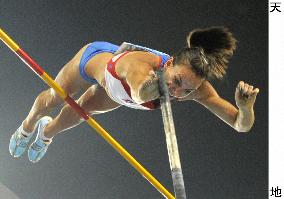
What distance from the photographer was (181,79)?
5.44 feet

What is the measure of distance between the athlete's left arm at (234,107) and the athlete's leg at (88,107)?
37 centimetres

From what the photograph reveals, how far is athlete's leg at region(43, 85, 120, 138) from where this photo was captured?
219 cm

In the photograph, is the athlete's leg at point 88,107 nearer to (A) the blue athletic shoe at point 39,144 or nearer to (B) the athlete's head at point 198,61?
(A) the blue athletic shoe at point 39,144

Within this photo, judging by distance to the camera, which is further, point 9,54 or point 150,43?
point 9,54

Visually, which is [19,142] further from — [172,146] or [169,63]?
[172,146]

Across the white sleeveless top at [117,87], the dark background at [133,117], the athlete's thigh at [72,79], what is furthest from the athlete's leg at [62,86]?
the dark background at [133,117]

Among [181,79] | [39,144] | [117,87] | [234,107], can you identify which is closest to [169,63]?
[181,79]

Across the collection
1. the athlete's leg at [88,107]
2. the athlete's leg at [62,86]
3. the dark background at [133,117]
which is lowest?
the dark background at [133,117]

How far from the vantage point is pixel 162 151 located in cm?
324

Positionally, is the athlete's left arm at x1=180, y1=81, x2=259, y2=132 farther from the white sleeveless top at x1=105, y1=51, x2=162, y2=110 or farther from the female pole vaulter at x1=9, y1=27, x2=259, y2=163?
the white sleeveless top at x1=105, y1=51, x2=162, y2=110

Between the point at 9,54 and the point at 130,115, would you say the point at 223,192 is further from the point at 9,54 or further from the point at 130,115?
the point at 9,54

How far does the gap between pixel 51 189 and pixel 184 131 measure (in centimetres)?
93

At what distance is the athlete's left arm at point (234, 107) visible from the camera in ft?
5.73
